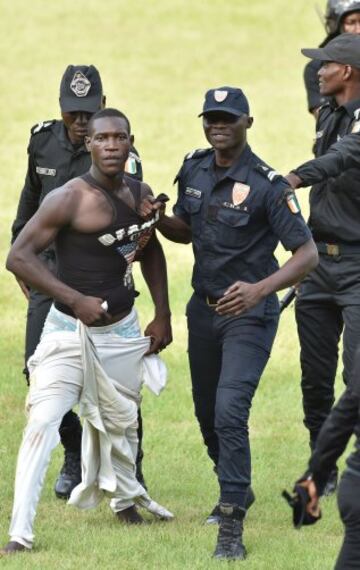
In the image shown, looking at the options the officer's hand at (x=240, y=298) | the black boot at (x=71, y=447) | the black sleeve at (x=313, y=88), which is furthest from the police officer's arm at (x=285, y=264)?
the black sleeve at (x=313, y=88)

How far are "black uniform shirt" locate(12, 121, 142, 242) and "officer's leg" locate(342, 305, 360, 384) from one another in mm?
1565

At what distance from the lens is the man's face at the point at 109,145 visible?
9.35 metres

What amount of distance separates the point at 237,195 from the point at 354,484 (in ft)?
9.16

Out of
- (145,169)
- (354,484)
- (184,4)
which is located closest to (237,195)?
(354,484)

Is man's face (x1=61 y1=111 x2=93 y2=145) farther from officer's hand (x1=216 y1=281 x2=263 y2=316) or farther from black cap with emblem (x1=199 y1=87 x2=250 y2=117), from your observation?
officer's hand (x1=216 y1=281 x2=263 y2=316)

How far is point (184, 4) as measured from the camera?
3009 cm

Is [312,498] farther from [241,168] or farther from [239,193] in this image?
[241,168]

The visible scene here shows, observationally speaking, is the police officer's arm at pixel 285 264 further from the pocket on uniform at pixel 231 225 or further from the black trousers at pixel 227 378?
the black trousers at pixel 227 378

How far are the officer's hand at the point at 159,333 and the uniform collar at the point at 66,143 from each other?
122 cm

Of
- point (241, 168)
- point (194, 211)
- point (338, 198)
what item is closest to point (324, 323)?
point (338, 198)

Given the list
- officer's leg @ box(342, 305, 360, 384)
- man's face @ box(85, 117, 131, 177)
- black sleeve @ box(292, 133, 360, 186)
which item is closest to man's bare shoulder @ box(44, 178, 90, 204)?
man's face @ box(85, 117, 131, 177)

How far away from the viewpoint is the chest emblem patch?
30.9ft

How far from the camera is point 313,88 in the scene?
11.6 metres

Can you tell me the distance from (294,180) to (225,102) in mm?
597
